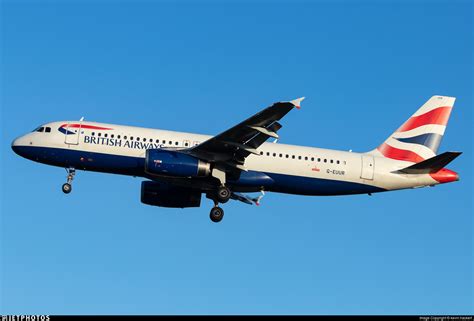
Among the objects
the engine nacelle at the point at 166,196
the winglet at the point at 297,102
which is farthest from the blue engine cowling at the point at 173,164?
the winglet at the point at 297,102

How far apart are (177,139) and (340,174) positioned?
9.07 m

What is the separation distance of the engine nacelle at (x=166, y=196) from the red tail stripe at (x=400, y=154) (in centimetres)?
1094

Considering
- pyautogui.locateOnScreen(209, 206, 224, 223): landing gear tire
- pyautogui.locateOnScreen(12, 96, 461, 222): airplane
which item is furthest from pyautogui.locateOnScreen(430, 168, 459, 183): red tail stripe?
pyautogui.locateOnScreen(209, 206, 224, 223): landing gear tire

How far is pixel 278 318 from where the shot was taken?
32.8m

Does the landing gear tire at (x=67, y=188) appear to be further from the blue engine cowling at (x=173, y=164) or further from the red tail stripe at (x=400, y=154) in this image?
the red tail stripe at (x=400, y=154)

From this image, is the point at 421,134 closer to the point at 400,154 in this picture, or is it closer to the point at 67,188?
the point at 400,154

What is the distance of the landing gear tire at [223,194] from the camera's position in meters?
47.4

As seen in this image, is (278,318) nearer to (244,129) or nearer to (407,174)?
(244,129)

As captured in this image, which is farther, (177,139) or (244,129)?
(177,139)

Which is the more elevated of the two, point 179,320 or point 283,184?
point 283,184

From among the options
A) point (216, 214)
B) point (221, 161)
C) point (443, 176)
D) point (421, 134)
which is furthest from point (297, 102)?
point (421, 134)

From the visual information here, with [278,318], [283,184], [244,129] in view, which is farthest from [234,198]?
[278,318]

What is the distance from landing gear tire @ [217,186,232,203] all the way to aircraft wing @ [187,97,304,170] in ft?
4.48

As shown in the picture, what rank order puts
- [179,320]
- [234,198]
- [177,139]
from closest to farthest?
[179,320] < [177,139] < [234,198]
